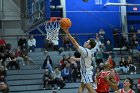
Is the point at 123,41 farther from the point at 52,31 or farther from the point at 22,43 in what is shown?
the point at 52,31

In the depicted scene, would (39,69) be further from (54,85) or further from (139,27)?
(139,27)

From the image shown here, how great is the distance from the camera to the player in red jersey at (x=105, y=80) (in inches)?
297

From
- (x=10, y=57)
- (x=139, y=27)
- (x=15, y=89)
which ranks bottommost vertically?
(x=15, y=89)

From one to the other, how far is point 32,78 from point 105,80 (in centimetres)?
831

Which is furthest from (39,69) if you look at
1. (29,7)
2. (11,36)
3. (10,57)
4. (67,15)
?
(67,15)

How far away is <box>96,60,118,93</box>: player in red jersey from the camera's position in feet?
24.7

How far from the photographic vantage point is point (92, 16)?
21344mm

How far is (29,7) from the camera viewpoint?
52.1 ft

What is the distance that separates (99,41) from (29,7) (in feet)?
14.7

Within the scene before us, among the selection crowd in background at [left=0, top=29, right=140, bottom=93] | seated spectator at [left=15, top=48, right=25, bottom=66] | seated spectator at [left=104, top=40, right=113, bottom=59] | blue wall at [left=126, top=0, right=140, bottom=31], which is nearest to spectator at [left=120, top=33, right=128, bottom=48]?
crowd in background at [left=0, top=29, right=140, bottom=93]

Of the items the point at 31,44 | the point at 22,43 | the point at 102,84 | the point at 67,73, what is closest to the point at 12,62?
the point at 22,43

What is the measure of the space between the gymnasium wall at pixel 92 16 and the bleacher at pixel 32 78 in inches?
142

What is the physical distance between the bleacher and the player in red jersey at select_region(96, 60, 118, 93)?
21.2 feet

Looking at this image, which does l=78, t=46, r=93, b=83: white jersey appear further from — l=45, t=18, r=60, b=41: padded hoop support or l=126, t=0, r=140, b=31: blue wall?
l=126, t=0, r=140, b=31: blue wall
